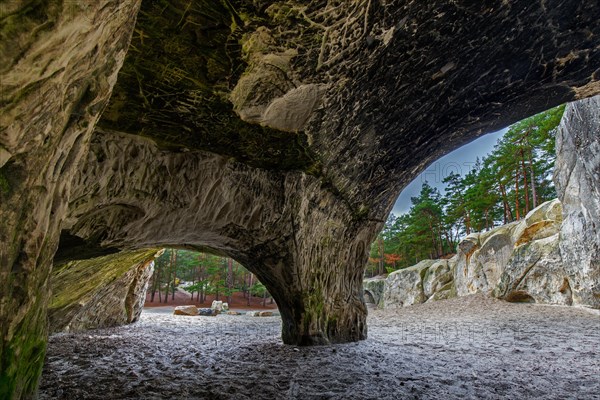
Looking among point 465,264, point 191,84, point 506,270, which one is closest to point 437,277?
point 465,264

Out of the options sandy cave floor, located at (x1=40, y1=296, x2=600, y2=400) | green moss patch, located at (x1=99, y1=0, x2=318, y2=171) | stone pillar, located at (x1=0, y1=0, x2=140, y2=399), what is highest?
green moss patch, located at (x1=99, y1=0, x2=318, y2=171)

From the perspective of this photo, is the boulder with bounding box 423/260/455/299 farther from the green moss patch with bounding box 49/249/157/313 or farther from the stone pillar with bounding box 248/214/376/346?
the green moss patch with bounding box 49/249/157/313

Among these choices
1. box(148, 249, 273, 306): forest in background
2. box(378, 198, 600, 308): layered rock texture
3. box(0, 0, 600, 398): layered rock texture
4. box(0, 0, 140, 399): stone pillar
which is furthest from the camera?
box(148, 249, 273, 306): forest in background

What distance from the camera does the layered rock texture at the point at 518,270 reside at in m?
11.2

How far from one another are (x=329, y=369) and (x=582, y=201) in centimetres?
1210

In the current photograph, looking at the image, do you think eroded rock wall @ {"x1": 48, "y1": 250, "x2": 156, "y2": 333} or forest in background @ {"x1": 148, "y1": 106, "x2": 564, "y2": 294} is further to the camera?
forest in background @ {"x1": 148, "y1": 106, "x2": 564, "y2": 294}

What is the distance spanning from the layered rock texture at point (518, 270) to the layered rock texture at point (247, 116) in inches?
370

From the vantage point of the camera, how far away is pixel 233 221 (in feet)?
16.4

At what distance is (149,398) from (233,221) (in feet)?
8.73

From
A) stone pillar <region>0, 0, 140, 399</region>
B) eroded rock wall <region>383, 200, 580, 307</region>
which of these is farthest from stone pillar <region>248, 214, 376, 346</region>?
eroded rock wall <region>383, 200, 580, 307</region>

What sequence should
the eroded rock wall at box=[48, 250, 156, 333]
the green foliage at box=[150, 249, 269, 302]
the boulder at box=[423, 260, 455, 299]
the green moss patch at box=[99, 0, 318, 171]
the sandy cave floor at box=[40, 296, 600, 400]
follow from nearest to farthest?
1. the green moss patch at box=[99, 0, 318, 171]
2. the sandy cave floor at box=[40, 296, 600, 400]
3. the eroded rock wall at box=[48, 250, 156, 333]
4. the boulder at box=[423, 260, 455, 299]
5. the green foliage at box=[150, 249, 269, 302]

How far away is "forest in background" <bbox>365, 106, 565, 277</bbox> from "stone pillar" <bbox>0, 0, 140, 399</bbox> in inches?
823

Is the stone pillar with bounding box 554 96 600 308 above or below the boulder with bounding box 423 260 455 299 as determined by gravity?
above

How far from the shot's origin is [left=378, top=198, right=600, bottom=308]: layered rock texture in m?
11.2
